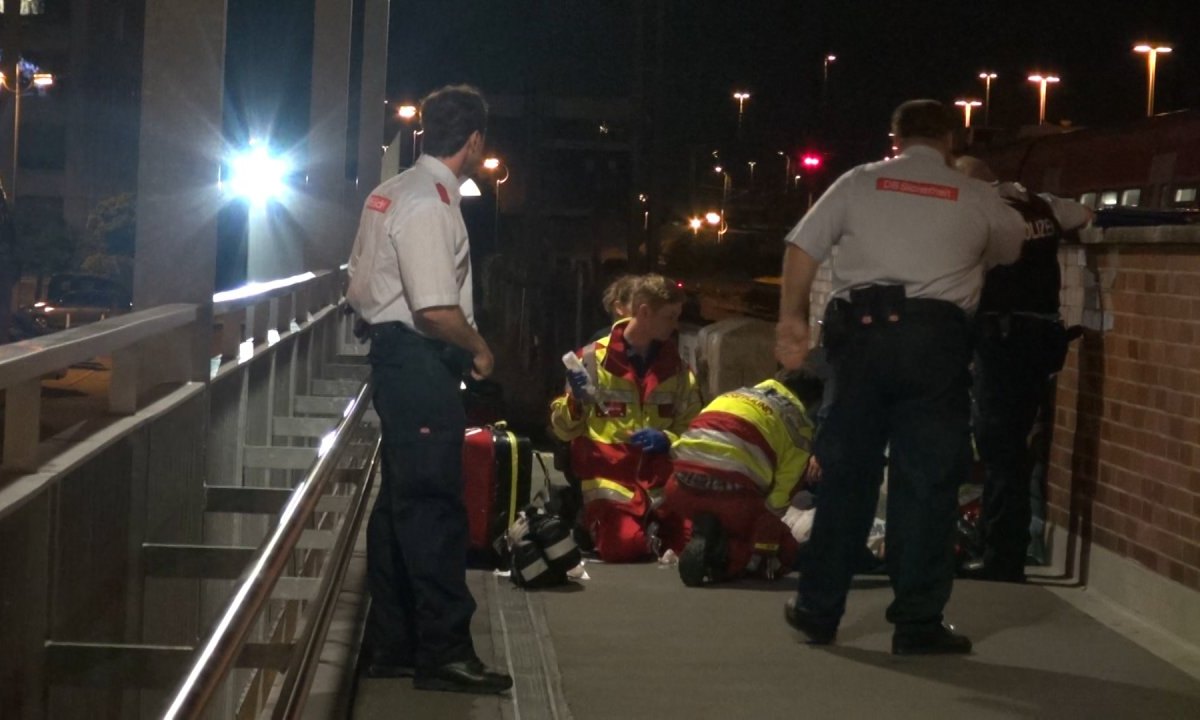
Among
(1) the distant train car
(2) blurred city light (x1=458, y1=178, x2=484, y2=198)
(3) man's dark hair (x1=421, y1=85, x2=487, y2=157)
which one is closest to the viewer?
(3) man's dark hair (x1=421, y1=85, x2=487, y2=157)

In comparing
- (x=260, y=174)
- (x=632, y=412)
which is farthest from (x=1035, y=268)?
(x=260, y=174)

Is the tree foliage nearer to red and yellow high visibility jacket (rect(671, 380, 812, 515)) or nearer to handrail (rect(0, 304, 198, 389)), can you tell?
red and yellow high visibility jacket (rect(671, 380, 812, 515))

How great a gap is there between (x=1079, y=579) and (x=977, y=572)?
1.40 feet

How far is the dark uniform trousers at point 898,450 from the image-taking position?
6090 millimetres

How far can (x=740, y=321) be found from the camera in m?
13.0

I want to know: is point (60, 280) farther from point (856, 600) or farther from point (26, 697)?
point (26, 697)

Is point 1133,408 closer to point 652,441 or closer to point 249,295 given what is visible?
point 652,441

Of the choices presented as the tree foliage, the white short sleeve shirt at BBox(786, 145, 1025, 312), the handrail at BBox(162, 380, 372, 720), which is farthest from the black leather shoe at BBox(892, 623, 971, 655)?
the tree foliage

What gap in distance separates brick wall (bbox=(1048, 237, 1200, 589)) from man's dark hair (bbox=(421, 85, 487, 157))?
2.74 metres

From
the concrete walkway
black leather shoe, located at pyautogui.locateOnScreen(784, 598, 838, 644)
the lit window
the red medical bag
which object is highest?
the lit window

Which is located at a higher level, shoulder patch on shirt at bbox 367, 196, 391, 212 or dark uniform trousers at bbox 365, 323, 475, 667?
shoulder patch on shirt at bbox 367, 196, 391, 212

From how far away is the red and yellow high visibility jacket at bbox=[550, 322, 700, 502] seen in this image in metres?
8.77

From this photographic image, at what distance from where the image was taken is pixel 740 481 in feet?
25.7

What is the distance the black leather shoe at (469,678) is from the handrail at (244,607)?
1351 mm
